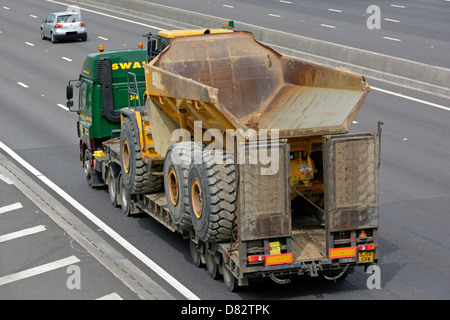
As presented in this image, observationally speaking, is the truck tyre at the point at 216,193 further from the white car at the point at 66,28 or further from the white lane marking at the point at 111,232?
the white car at the point at 66,28

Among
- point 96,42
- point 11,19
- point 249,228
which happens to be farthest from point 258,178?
point 11,19

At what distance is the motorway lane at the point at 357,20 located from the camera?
1470 inches

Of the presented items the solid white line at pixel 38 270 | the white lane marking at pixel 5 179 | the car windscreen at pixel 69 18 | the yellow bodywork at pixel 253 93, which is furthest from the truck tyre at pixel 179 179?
the car windscreen at pixel 69 18

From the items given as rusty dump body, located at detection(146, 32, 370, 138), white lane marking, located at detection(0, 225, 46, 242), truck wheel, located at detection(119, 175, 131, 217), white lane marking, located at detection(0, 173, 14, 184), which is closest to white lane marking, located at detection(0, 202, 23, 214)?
white lane marking, located at detection(0, 225, 46, 242)

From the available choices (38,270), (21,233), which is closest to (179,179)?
(38,270)

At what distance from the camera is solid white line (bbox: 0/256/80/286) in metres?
14.8

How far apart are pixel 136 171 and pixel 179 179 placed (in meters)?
2.61

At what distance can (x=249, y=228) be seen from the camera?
13.3 m

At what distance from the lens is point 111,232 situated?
18172 mm

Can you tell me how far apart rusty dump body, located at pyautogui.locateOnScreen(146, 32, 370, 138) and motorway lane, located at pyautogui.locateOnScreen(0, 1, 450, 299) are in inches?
106

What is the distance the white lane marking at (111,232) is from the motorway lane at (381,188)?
13 centimetres

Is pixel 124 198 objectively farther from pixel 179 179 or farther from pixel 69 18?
pixel 69 18

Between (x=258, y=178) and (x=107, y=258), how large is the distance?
12.6 feet
